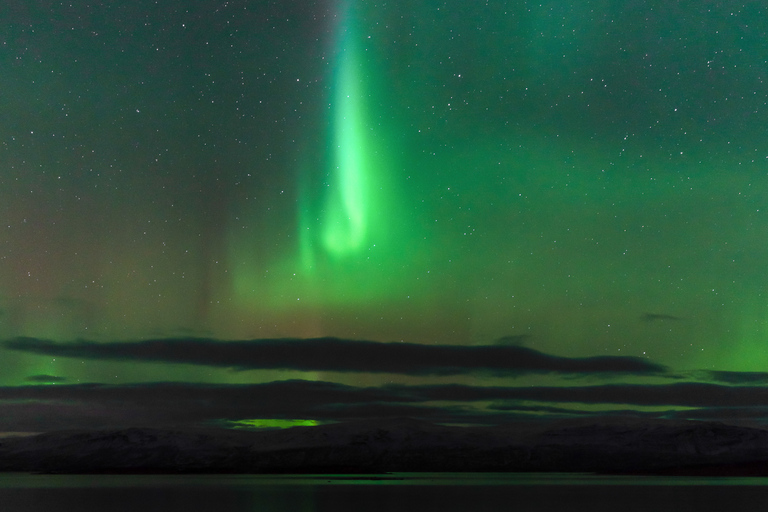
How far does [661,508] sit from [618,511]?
934cm

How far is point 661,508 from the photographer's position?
334 ft

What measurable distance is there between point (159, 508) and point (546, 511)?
1937 inches

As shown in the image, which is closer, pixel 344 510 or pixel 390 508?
pixel 344 510

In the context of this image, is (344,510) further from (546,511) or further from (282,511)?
(546,511)

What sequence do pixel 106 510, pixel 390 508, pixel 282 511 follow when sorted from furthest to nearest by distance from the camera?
pixel 390 508 < pixel 106 510 < pixel 282 511

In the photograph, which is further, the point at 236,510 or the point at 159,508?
the point at 159,508

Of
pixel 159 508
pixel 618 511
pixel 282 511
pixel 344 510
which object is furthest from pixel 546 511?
pixel 159 508

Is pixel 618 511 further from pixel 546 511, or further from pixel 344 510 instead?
pixel 344 510

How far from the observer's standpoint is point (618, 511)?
315ft

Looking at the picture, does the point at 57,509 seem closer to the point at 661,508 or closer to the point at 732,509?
the point at 661,508

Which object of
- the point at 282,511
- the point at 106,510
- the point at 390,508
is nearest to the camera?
the point at 282,511

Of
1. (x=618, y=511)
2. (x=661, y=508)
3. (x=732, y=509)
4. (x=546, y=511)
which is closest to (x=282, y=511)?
(x=546, y=511)

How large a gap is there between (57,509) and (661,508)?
7968cm

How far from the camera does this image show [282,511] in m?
91.8
